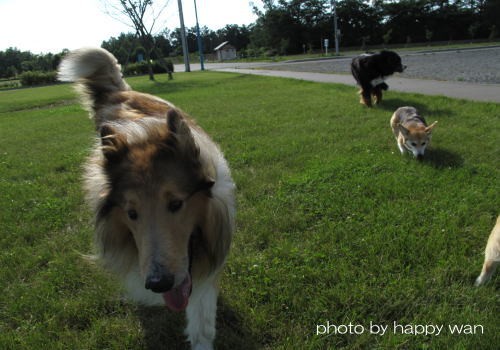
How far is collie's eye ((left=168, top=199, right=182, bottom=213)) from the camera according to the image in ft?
6.50

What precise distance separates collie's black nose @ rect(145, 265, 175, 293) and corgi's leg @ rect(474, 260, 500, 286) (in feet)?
7.56

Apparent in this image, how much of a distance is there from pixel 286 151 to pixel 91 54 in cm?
334

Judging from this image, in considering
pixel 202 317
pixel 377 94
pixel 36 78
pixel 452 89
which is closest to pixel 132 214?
pixel 202 317

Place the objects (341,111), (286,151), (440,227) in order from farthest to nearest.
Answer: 1. (341,111)
2. (286,151)
3. (440,227)

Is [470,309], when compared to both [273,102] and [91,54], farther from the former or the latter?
[273,102]

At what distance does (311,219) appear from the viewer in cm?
390

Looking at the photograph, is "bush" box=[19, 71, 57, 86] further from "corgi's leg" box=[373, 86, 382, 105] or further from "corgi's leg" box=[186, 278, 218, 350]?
"corgi's leg" box=[186, 278, 218, 350]

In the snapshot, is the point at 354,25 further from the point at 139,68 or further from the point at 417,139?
the point at 417,139

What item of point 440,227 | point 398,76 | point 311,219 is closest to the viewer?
point 440,227

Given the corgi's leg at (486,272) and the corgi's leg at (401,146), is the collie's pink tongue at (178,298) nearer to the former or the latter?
the corgi's leg at (486,272)

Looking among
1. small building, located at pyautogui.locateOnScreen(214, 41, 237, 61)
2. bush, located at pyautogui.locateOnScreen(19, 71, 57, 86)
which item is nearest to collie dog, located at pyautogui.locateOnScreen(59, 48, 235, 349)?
bush, located at pyautogui.locateOnScreen(19, 71, 57, 86)

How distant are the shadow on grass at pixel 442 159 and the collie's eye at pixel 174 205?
4.13m

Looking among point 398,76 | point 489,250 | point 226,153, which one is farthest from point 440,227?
point 398,76

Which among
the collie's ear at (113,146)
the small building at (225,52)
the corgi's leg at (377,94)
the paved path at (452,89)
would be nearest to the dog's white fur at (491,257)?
the collie's ear at (113,146)
